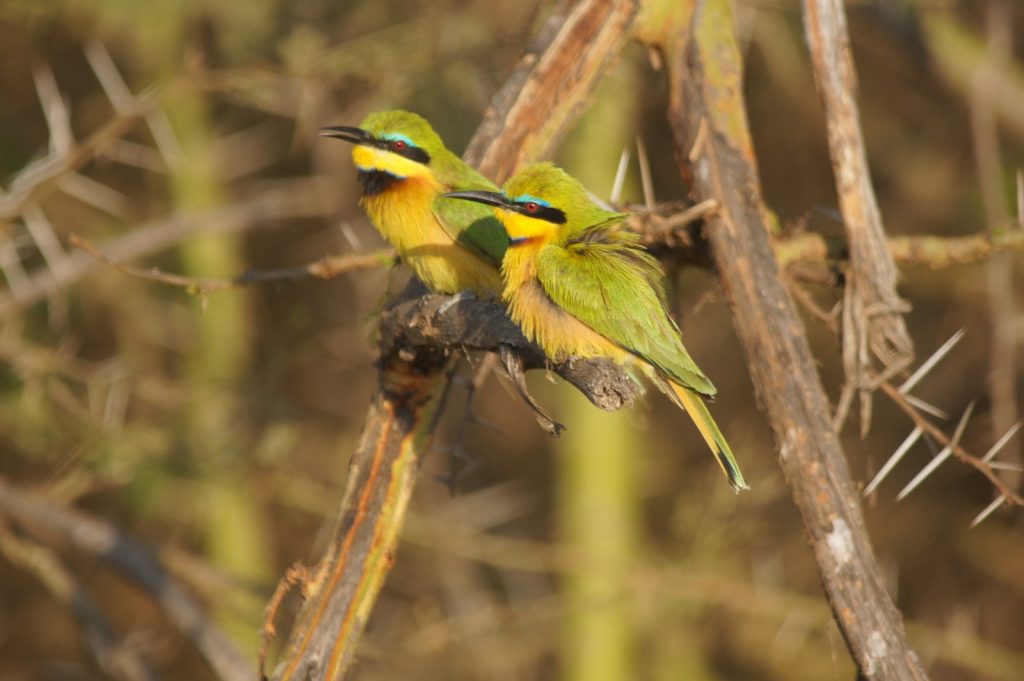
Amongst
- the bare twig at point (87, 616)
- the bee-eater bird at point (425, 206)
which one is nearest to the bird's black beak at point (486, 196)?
the bee-eater bird at point (425, 206)

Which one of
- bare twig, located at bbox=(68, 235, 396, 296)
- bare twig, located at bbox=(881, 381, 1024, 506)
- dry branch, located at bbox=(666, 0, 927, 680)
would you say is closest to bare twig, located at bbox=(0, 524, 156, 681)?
bare twig, located at bbox=(68, 235, 396, 296)

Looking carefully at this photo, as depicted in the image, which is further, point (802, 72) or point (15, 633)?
point (15, 633)

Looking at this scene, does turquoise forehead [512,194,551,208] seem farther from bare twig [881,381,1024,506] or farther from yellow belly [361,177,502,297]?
bare twig [881,381,1024,506]

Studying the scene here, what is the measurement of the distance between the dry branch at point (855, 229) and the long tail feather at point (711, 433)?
371mm

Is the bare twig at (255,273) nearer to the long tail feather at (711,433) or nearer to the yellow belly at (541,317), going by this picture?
the yellow belly at (541,317)

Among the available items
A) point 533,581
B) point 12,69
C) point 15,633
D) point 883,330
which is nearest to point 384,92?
point 883,330

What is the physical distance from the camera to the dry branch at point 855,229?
317 cm

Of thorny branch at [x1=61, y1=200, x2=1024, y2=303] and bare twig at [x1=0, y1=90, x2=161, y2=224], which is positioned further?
bare twig at [x1=0, y1=90, x2=161, y2=224]

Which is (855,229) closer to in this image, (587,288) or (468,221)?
(587,288)

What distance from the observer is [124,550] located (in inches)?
183

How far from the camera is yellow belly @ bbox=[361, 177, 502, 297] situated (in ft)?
12.3

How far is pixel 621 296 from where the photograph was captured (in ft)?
10.7

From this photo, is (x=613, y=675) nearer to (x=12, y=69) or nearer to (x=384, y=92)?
(x=384, y=92)

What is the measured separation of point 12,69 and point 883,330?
687 centimetres
